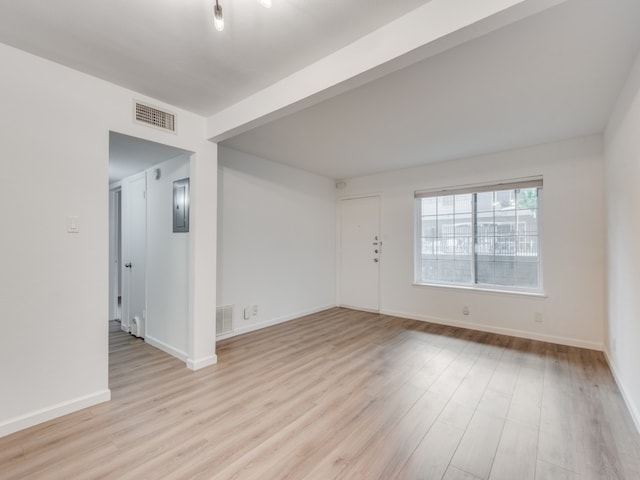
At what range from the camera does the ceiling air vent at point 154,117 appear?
2457 mm

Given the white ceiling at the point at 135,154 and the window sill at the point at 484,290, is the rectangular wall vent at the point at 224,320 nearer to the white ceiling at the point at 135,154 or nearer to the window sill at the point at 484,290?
the white ceiling at the point at 135,154

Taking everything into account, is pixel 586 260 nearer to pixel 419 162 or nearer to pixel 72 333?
pixel 419 162

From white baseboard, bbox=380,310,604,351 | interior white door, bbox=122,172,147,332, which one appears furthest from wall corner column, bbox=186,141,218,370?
white baseboard, bbox=380,310,604,351

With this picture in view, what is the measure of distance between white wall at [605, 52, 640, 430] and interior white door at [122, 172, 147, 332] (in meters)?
4.57

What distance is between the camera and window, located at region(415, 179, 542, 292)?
12.5 ft

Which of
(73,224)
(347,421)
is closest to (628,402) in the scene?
(347,421)

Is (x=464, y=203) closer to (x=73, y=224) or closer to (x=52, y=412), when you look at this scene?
(x=73, y=224)

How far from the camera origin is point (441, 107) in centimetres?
262

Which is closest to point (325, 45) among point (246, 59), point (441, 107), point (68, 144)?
point (246, 59)

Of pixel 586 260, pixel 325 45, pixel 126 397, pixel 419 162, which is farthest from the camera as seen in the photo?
pixel 419 162

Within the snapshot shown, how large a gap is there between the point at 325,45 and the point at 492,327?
382 cm

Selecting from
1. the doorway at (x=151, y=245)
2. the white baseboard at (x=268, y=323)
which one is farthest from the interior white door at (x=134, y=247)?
the white baseboard at (x=268, y=323)

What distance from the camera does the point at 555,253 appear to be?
3.53 metres

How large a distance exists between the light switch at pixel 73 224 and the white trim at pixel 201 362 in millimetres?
1480
